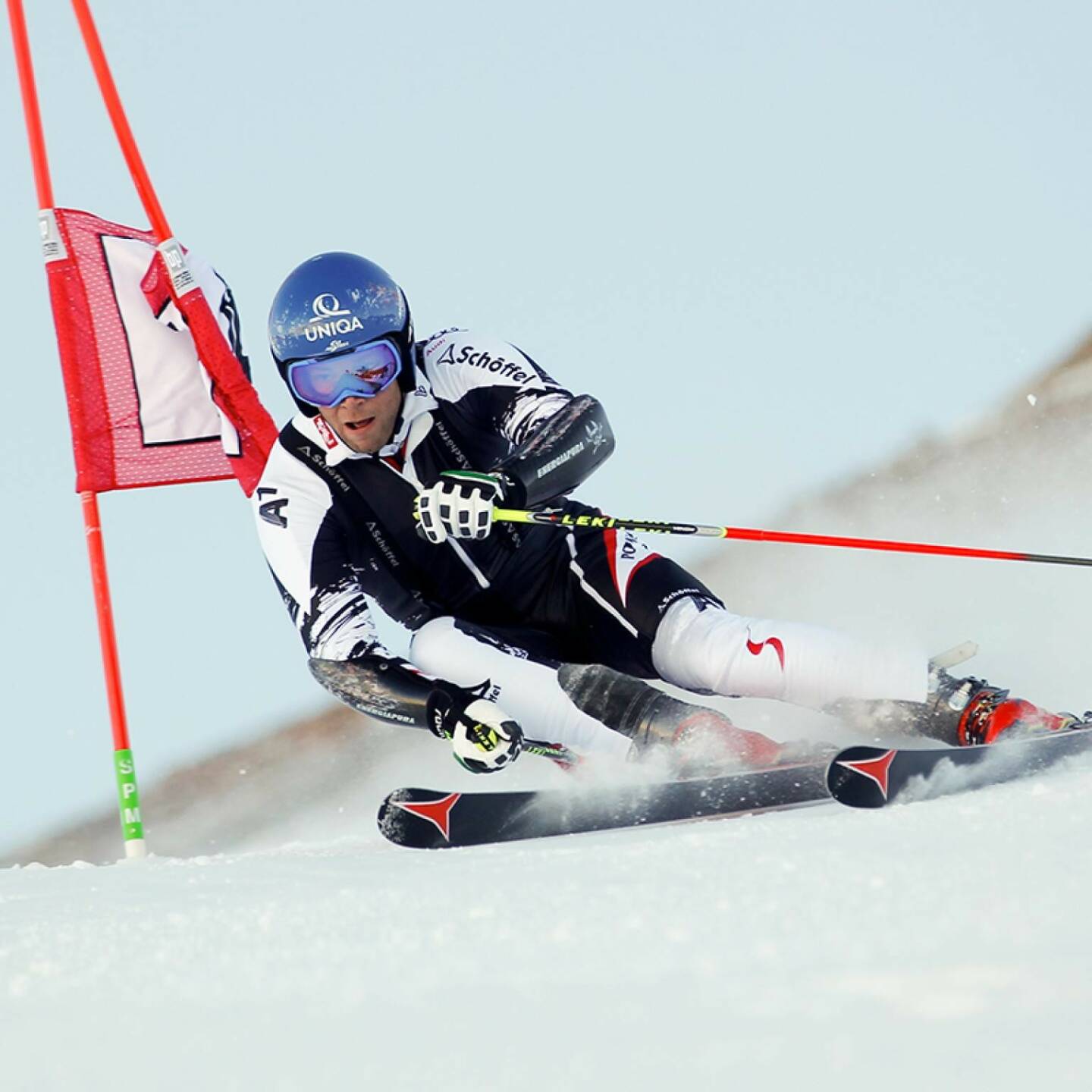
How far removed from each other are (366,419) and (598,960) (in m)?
2.31

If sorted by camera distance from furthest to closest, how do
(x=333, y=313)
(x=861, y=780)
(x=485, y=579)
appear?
(x=485, y=579) < (x=333, y=313) < (x=861, y=780)

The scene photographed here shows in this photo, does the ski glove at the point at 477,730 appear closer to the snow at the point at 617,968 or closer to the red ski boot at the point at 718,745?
the red ski boot at the point at 718,745

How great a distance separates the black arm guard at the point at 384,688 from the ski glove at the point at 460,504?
1.27ft

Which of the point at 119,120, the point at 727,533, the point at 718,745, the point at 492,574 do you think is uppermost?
the point at 119,120

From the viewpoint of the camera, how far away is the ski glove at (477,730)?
3496 mm

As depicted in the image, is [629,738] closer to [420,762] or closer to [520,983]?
[520,983]

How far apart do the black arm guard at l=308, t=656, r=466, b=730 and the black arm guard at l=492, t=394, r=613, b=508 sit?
55 cm

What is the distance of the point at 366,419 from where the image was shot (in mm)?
3984

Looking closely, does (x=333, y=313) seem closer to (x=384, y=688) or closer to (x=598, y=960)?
(x=384, y=688)

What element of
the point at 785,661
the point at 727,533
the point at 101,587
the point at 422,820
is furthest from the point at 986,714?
the point at 101,587

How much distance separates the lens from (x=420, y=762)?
23.3 ft

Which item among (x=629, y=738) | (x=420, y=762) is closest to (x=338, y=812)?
(x=420, y=762)

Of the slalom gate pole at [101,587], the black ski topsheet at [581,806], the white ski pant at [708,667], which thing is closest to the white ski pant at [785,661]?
the white ski pant at [708,667]

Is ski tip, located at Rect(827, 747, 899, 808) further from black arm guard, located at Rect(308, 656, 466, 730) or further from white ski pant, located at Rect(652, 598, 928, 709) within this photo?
black arm guard, located at Rect(308, 656, 466, 730)
